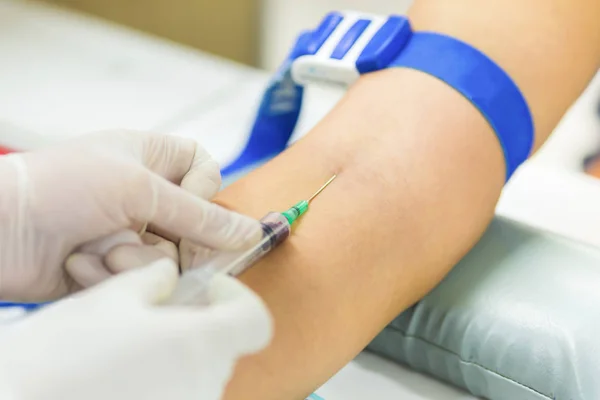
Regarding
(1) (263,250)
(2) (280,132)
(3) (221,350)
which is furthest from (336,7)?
(3) (221,350)

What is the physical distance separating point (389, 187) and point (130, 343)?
41 centimetres

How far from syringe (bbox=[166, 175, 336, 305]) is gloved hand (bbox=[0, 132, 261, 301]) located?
18 millimetres

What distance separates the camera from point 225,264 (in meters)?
0.68

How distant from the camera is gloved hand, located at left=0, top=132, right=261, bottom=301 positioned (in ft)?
2.05

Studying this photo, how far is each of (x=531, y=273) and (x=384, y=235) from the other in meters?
0.23

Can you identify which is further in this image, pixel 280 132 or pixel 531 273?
pixel 280 132

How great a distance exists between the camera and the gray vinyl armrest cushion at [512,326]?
826mm

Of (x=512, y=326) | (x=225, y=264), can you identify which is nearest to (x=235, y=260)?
(x=225, y=264)

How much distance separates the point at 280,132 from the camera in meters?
1.28

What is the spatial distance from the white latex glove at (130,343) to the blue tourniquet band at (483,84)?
1.55 ft

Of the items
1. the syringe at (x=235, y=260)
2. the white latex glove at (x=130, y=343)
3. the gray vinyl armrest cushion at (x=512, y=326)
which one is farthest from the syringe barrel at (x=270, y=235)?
the gray vinyl armrest cushion at (x=512, y=326)

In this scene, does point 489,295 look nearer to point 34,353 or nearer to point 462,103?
point 462,103

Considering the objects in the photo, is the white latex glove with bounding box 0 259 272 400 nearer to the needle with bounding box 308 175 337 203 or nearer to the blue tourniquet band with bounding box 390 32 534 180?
the needle with bounding box 308 175 337 203

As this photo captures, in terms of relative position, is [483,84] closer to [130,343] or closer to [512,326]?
[512,326]
